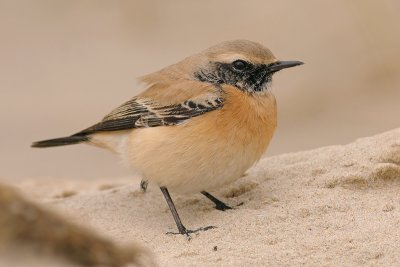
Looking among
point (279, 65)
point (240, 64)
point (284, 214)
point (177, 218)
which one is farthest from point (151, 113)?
point (284, 214)

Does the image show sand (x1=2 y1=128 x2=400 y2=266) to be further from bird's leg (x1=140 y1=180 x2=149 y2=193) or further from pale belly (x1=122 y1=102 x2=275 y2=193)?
pale belly (x1=122 y1=102 x2=275 y2=193)

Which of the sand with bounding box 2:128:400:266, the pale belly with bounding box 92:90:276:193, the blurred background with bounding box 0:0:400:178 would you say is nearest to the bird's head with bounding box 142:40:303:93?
the pale belly with bounding box 92:90:276:193

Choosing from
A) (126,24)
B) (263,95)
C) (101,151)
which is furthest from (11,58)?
(263,95)

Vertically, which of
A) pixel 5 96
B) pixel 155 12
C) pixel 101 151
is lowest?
pixel 101 151

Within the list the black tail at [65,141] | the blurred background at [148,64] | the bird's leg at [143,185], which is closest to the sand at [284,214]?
the bird's leg at [143,185]

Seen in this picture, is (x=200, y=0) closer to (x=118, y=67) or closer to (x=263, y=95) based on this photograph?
(x=118, y=67)

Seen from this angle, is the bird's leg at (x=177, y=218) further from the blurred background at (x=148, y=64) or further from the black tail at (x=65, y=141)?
the blurred background at (x=148, y=64)
